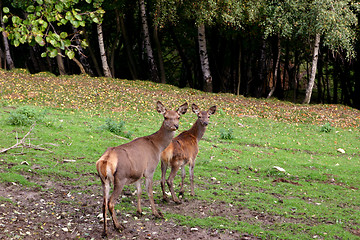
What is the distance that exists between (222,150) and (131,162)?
814 centimetres

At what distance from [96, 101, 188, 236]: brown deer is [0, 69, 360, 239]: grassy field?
3.90 feet

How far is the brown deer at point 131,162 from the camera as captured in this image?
7252 millimetres

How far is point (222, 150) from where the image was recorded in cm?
1543

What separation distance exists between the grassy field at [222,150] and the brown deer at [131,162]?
1190mm

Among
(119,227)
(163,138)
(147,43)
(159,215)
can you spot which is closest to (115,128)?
(163,138)

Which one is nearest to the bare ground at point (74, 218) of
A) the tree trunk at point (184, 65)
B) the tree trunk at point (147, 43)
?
the tree trunk at point (147, 43)

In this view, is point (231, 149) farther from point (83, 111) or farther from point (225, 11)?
point (225, 11)

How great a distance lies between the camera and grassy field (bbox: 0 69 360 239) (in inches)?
357

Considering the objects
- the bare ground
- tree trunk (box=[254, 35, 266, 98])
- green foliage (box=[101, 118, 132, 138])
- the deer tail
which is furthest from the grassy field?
tree trunk (box=[254, 35, 266, 98])

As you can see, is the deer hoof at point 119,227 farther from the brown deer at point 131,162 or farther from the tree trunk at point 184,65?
the tree trunk at point 184,65

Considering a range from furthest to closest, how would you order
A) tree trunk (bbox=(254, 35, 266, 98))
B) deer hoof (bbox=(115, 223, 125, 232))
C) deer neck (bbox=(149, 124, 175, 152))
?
1. tree trunk (bbox=(254, 35, 266, 98))
2. deer neck (bbox=(149, 124, 175, 152))
3. deer hoof (bbox=(115, 223, 125, 232))

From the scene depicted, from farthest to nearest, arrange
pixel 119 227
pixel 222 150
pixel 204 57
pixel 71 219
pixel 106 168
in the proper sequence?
pixel 204 57
pixel 222 150
pixel 71 219
pixel 119 227
pixel 106 168

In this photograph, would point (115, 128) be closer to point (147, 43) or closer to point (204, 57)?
point (147, 43)

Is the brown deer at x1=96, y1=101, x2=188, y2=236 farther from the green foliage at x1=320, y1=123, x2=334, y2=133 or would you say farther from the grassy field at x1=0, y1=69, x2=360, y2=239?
the green foliage at x1=320, y1=123, x2=334, y2=133
